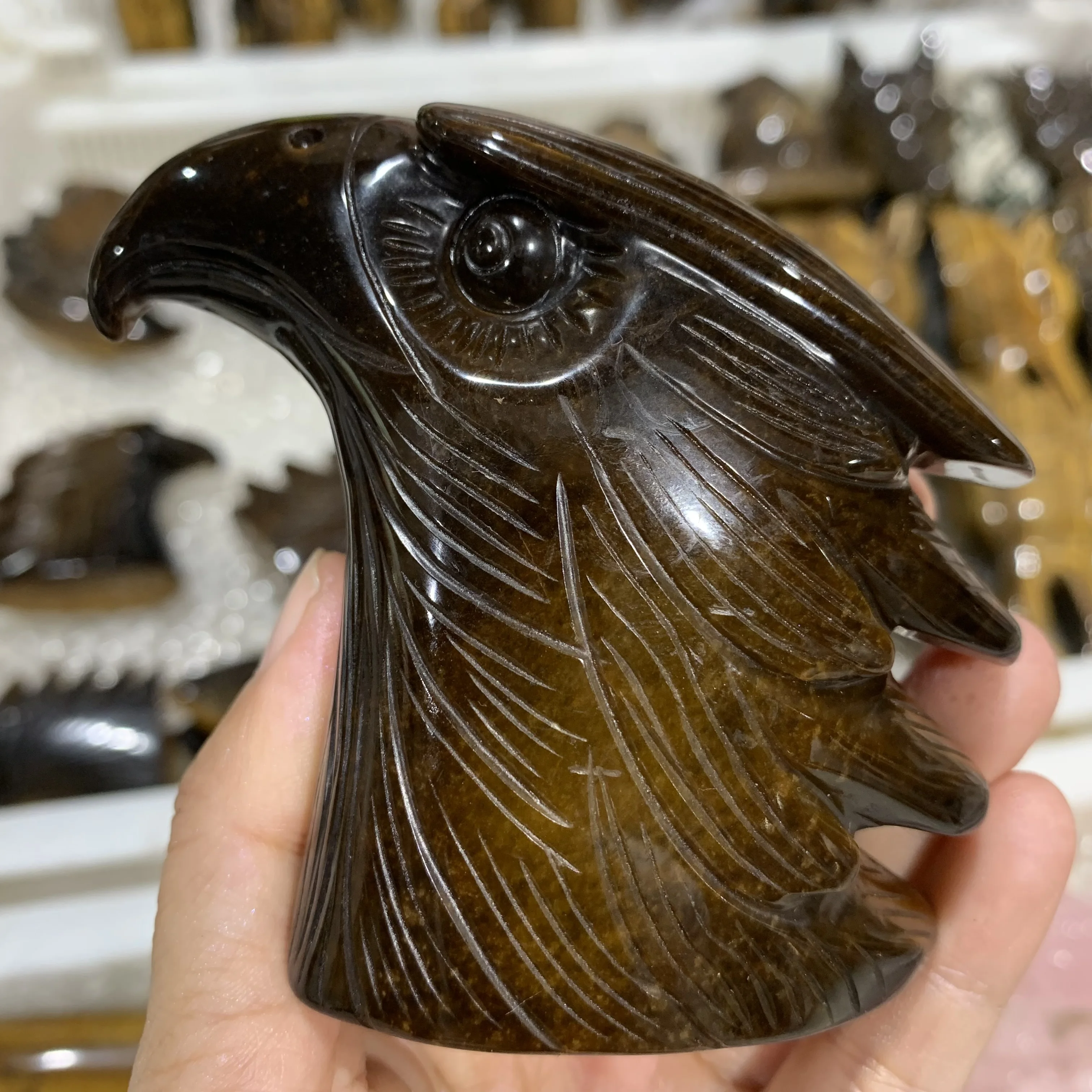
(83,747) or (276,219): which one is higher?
(276,219)

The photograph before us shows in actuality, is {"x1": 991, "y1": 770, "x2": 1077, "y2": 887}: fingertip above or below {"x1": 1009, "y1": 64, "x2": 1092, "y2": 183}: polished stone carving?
below

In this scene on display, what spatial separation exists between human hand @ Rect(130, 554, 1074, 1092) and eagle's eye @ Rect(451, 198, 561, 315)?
0.34 metres

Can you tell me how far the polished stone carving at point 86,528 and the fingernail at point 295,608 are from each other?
55cm

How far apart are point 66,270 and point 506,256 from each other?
4.01 feet

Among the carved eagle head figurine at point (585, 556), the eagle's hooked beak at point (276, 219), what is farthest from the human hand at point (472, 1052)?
the eagle's hooked beak at point (276, 219)

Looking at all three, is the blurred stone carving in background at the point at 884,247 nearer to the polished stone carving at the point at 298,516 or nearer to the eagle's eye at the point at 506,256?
the polished stone carving at the point at 298,516

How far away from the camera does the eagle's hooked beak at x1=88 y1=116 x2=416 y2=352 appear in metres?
0.51

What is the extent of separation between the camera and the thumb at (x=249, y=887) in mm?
603

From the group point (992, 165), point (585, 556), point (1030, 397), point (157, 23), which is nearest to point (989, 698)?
point (585, 556)

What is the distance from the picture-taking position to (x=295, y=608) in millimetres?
775

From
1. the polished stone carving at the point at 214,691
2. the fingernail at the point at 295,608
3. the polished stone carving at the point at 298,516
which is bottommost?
the polished stone carving at the point at 214,691

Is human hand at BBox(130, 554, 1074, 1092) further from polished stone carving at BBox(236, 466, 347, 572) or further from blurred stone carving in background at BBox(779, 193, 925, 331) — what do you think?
blurred stone carving in background at BBox(779, 193, 925, 331)

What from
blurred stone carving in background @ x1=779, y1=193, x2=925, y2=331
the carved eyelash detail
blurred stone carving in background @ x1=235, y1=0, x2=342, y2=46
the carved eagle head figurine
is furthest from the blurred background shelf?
the carved eyelash detail

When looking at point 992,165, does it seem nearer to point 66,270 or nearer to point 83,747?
point 66,270
